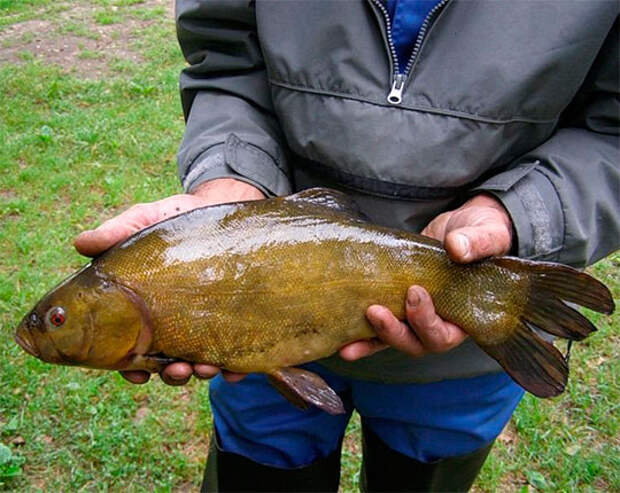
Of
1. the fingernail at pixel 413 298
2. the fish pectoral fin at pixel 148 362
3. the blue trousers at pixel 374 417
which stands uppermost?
the fingernail at pixel 413 298

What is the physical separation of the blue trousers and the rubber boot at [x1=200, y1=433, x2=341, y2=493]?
0.02 m

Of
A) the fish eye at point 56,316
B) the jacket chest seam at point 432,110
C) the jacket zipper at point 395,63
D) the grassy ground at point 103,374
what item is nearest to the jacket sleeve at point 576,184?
the jacket chest seam at point 432,110

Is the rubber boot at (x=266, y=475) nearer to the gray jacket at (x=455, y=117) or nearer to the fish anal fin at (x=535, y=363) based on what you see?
the gray jacket at (x=455, y=117)

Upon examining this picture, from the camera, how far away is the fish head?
68.1 inches

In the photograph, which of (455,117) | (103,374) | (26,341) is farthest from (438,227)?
(103,374)

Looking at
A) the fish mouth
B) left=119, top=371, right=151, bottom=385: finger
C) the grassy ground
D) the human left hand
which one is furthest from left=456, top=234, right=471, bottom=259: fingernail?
the grassy ground

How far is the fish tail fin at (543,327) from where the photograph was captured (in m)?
1.78

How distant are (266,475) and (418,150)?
118cm

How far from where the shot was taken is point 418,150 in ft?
5.87

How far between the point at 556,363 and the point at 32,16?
994cm

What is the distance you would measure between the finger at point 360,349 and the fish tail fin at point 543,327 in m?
0.29

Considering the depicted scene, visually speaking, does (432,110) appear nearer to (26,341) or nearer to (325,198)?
(325,198)

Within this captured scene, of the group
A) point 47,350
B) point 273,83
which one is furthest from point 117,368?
point 273,83

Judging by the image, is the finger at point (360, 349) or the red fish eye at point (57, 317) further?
the finger at point (360, 349)
